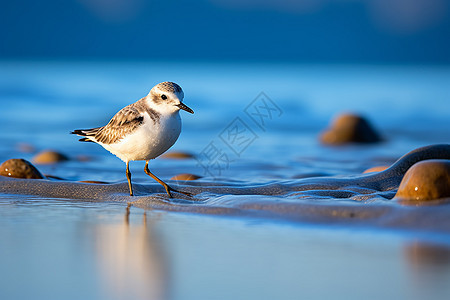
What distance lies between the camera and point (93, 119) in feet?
52.0

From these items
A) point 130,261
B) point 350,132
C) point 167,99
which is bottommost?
point 130,261

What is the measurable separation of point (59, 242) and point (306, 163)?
530cm

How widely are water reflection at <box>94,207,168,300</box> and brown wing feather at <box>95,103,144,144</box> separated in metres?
1.27

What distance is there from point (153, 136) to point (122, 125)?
0.43 metres

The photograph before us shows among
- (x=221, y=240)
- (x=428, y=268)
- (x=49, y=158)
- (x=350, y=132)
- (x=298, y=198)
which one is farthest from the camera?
(x=350, y=132)

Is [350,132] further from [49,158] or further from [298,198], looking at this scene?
[298,198]

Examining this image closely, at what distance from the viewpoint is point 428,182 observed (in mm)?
4430

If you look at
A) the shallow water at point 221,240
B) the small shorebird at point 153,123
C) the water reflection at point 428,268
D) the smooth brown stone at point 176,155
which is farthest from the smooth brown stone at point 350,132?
the water reflection at point 428,268

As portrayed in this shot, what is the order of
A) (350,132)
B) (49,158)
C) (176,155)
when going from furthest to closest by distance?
(350,132), (176,155), (49,158)

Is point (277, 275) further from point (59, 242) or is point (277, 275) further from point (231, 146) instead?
point (231, 146)

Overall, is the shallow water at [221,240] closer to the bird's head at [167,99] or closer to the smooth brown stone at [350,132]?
the bird's head at [167,99]

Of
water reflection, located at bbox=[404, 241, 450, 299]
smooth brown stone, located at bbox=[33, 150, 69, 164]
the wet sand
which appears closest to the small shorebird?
the wet sand

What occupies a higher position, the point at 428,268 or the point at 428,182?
the point at 428,182

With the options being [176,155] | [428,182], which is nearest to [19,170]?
[176,155]
